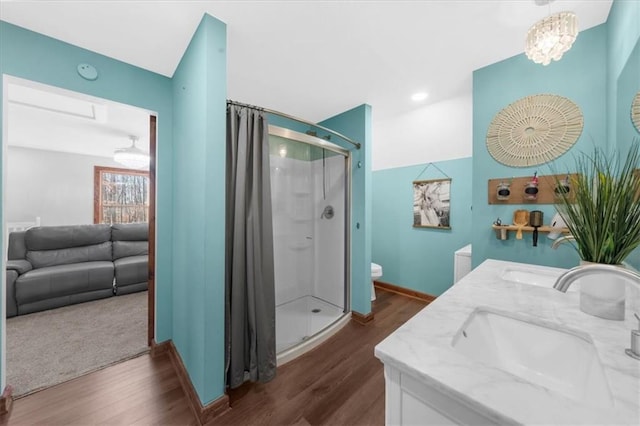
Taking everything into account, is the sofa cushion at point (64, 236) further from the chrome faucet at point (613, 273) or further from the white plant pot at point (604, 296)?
the white plant pot at point (604, 296)

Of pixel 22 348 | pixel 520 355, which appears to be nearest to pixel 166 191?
pixel 22 348

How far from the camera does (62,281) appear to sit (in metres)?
2.83

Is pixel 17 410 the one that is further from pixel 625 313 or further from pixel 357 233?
pixel 625 313

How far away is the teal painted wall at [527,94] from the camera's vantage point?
4.99 feet

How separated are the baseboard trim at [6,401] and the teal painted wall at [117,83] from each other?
0.10 metres

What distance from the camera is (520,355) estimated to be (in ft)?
2.68

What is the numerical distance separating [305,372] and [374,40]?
2.47 m

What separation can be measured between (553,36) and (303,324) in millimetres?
2717

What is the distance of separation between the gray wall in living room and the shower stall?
16.0 feet

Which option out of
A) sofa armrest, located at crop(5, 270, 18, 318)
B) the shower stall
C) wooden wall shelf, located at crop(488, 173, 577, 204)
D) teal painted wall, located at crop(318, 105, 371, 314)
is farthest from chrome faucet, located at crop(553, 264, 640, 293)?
sofa armrest, located at crop(5, 270, 18, 318)

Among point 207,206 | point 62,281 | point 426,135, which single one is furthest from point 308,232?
point 62,281

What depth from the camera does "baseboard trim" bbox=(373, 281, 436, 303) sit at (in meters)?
2.99

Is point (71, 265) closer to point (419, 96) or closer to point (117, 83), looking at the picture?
point (117, 83)

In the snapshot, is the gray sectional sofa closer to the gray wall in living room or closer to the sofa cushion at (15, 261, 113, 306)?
the sofa cushion at (15, 261, 113, 306)
